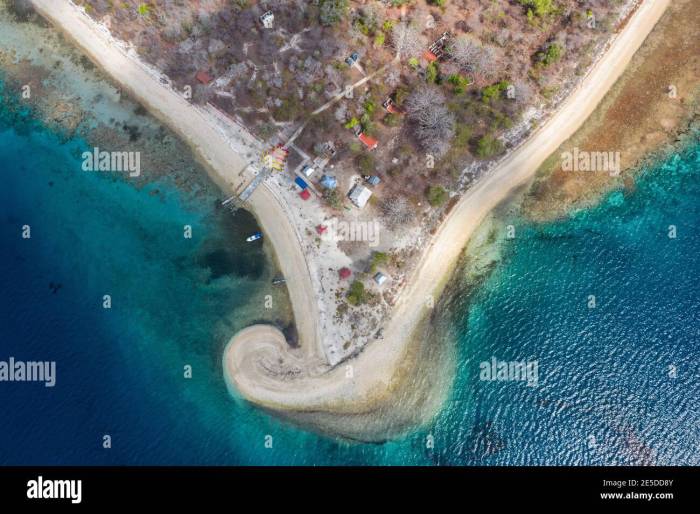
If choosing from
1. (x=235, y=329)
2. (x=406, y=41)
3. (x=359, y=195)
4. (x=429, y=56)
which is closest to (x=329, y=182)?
(x=359, y=195)

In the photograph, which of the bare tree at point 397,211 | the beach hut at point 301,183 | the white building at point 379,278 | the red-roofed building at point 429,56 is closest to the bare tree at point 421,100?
the red-roofed building at point 429,56

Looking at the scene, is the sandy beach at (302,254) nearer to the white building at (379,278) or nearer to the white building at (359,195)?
Result: the white building at (379,278)

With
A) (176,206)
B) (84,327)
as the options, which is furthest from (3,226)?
(176,206)

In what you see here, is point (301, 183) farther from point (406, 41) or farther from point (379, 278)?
point (406, 41)

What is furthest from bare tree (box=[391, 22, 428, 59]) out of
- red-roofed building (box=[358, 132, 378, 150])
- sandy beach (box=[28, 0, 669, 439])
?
sandy beach (box=[28, 0, 669, 439])

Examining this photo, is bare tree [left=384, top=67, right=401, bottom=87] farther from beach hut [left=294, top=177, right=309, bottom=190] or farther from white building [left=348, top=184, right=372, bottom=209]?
beach hut [left=294, top=177, right=309, bottom=190]

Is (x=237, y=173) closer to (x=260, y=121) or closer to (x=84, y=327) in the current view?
(x=260, y=121)

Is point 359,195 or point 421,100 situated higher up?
point 421,100
